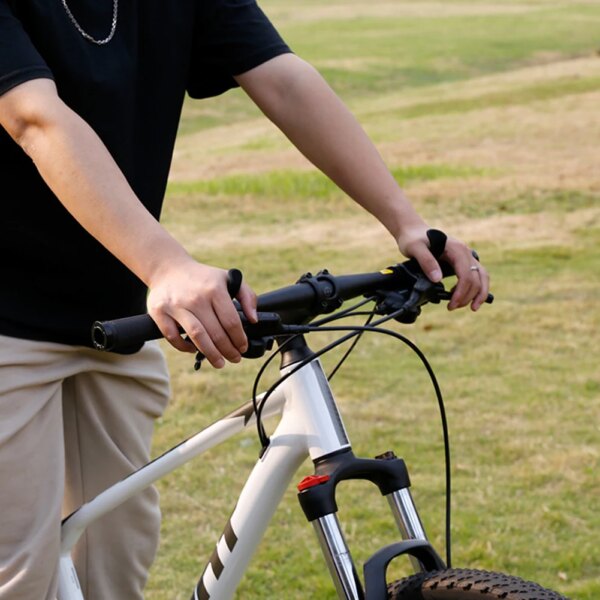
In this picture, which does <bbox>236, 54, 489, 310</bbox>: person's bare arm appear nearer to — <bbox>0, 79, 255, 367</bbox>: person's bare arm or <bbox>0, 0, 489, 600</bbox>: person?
<bbox>0, 0, 489, 600</bbox>: person

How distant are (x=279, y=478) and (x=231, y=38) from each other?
3.21 ft

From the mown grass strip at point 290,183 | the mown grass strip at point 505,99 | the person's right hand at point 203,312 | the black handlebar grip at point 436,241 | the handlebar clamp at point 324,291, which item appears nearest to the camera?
the person's right hand at point 203,312

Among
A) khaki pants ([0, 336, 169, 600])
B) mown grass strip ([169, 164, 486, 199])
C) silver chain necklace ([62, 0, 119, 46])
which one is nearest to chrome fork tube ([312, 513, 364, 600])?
khaki pants ([0, 336, 169, 600])

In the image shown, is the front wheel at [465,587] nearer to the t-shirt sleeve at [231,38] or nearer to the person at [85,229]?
the person at [85,229]

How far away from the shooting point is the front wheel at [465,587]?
208cm

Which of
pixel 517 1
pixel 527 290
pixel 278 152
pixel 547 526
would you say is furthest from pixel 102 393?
pixel 517 1

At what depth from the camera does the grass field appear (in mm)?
4766

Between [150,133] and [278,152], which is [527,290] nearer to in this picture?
[150,133]

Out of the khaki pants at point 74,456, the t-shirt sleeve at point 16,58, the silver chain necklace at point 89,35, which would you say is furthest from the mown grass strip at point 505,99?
the t-shirt sleeve at point 16,58

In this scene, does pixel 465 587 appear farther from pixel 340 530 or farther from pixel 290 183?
pixel 290 183

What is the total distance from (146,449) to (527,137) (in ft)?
43.5

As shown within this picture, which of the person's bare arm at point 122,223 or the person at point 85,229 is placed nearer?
the person's bare arm at point 122,223

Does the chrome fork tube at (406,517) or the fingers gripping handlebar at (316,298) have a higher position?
the fingers gripping handlebar at (316,298)

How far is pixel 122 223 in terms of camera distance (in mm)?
2125
